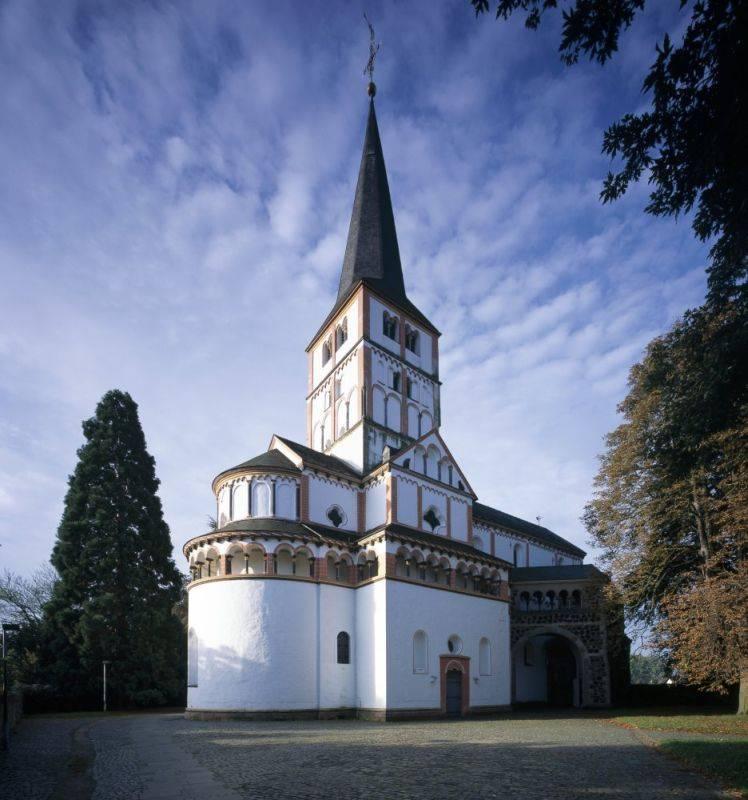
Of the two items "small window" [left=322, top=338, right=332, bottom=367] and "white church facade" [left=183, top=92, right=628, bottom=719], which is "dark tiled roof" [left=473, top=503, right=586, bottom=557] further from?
"small window" [left=322, top=338, right=332, bottom=367]

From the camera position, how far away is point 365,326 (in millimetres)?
37531

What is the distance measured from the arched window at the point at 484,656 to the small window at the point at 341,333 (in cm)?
1753

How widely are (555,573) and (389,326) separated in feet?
54.1

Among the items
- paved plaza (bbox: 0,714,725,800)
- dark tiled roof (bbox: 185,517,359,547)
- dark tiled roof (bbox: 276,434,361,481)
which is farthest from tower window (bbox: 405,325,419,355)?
paved plaza (bbox: 0,714,725,800)

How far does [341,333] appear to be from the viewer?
40.2 m

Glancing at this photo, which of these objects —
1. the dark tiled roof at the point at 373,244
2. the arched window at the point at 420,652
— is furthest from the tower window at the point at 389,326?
the arched window at the point at 420,652

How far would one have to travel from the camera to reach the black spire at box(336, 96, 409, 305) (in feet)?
134

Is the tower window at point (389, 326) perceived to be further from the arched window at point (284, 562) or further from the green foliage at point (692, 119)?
the green foliage at point (692, 119)

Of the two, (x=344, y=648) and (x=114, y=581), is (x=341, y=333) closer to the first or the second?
(x=344, y=648)

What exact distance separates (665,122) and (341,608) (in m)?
23.8

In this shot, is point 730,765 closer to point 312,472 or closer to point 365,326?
point 312,472

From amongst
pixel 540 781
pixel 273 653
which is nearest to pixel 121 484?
pixel 273 653

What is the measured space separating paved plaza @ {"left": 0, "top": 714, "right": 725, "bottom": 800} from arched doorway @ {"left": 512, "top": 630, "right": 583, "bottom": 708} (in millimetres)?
17137

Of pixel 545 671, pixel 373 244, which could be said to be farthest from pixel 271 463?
pixel 545 671
